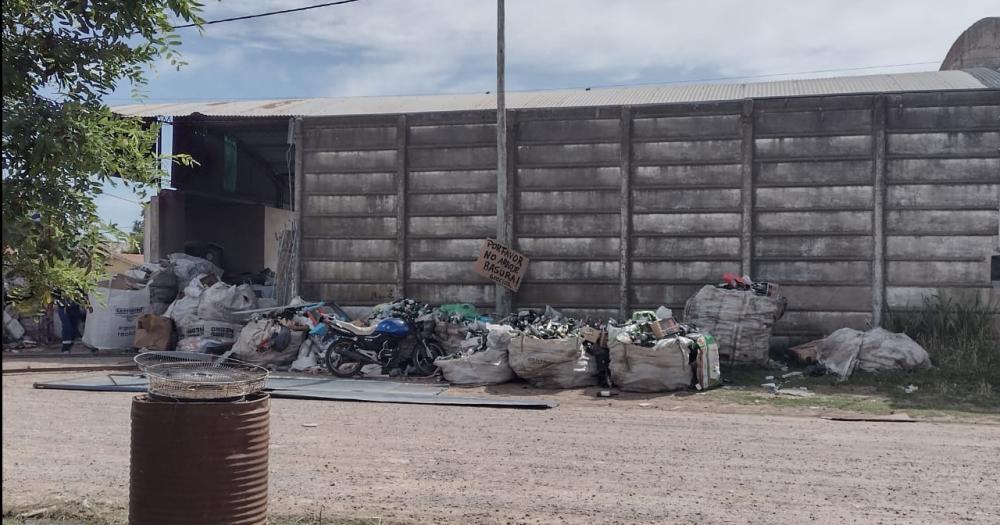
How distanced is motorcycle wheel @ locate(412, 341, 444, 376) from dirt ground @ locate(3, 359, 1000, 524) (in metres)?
3.13

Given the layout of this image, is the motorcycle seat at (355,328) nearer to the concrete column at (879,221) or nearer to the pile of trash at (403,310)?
the pile of trash at (403,310)

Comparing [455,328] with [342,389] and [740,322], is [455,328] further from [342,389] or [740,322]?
[740,322]

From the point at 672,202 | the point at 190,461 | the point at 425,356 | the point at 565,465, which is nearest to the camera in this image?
the point at 190,461

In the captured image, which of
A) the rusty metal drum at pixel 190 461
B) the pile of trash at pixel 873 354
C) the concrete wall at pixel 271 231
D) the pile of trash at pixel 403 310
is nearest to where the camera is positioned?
the rusty metal drum at pixel 190 461

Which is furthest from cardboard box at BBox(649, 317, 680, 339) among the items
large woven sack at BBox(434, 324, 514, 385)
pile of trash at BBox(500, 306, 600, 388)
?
large woven sack at BBox(434, 324, 514, 385)

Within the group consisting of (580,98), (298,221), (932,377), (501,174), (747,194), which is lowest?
(932,377)

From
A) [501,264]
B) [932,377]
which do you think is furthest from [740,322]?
[501,264]

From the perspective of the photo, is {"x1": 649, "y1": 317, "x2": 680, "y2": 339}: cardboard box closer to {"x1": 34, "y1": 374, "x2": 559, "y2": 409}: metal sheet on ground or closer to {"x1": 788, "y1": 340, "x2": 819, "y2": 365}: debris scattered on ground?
{"x1": 34, "y1": 374, "x2": 559, "y2": 409}: metal sheet on ground

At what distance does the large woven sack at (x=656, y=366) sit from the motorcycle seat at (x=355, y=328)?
13.3 feet

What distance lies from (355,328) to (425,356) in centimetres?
120

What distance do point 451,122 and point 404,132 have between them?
89cm

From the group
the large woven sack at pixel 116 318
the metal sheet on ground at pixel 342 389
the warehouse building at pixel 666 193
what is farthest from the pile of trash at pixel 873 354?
the large woven sack at pixel 116 318

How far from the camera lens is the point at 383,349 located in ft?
44.9

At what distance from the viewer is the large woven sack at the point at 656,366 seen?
1170cm
